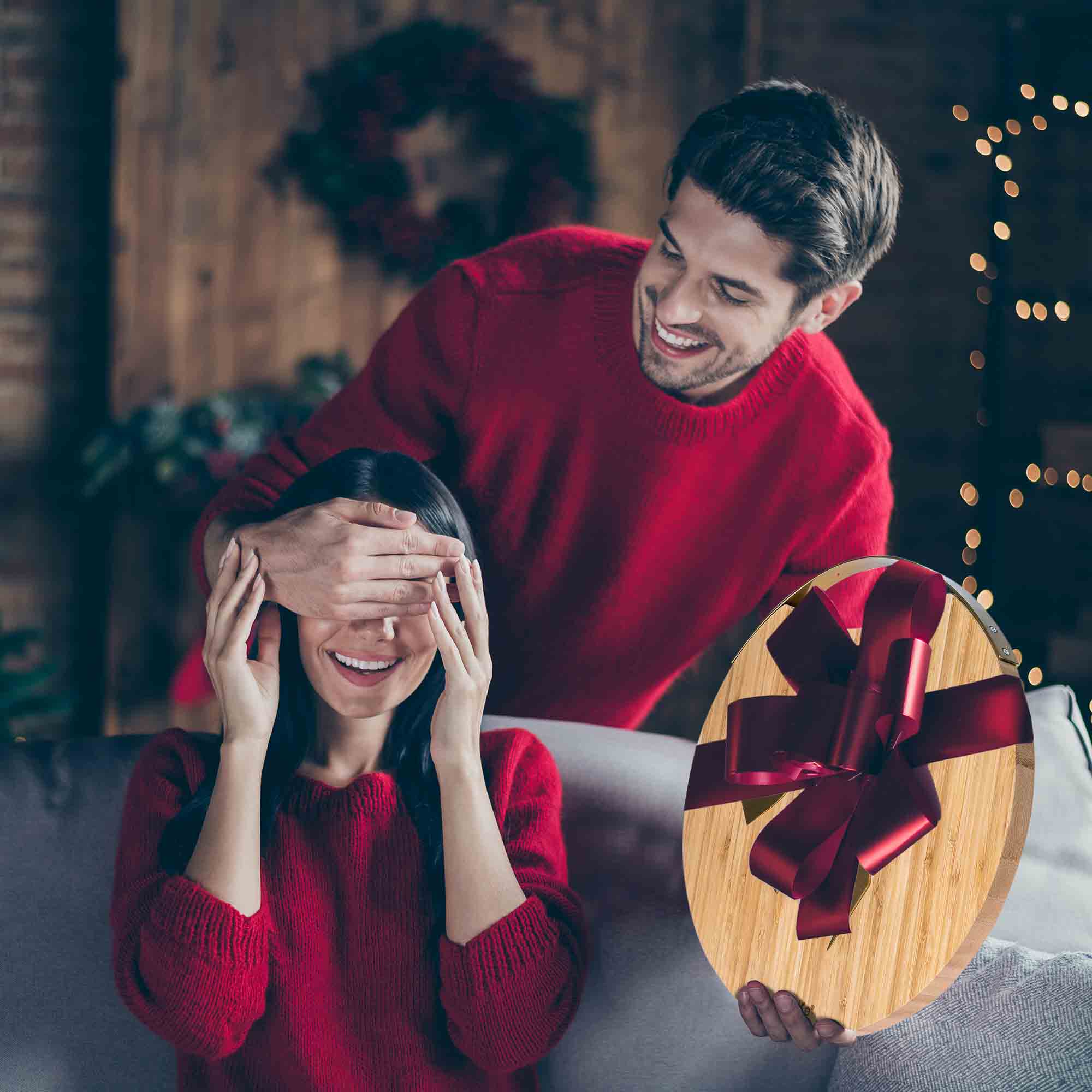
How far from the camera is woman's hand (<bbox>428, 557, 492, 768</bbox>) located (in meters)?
0.82

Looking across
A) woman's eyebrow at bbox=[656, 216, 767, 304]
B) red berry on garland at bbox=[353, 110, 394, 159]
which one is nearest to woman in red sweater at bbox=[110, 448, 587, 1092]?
woman's eyebrow at bbox=[656, 216, 767, 304]

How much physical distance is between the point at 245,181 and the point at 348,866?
78.3 inches

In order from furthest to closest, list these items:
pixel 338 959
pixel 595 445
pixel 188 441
Result: pixel 188 441
pixel 595 445
pixel 338 959

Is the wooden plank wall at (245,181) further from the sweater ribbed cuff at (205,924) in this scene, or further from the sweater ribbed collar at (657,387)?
the sweater ribbed cuff at (205,924)

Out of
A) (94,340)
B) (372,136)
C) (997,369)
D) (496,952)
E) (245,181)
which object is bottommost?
(496,952)

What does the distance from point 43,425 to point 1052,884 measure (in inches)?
89.4

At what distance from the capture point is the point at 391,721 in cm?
93

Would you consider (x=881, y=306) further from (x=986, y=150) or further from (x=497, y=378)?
(x=497, y=378)

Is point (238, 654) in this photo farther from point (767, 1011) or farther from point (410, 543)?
point (767, 1011)

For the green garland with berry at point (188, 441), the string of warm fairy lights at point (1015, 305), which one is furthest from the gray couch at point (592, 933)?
the green garland with berry at point (188, 441)

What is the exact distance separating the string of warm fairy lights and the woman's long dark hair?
4.71 feet

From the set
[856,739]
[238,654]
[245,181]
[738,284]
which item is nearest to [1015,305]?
[245,181]

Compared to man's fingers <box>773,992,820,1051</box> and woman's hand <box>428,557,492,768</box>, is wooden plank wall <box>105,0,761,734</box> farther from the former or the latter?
man's fingers <box>773,992,820,1051</box>

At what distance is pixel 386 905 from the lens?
0.90 meters
